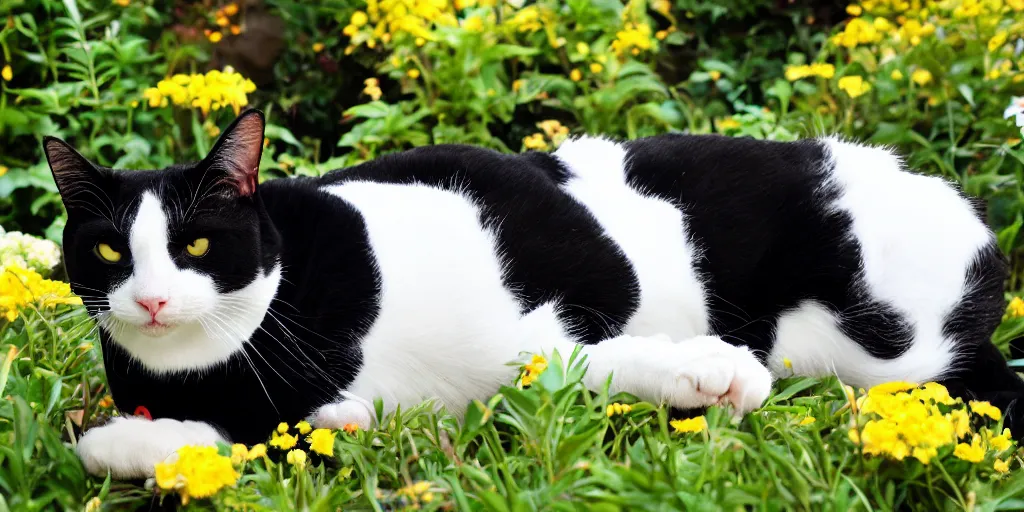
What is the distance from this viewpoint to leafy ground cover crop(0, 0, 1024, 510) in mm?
1326

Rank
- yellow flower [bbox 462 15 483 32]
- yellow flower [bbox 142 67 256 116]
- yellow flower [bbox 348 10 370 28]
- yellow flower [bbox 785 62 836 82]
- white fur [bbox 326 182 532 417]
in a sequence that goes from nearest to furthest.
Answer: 1. white fur [bbox 326 182 532 417]
2. yellow flower [bbox 142 67 256 116]
3. yellow flower [bbox 785 62 836 82]
4. yellow flower [bbox 462 15 483 32]
5. yellow flower [bbox 348 10 370 28]

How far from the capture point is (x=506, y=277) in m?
1.67

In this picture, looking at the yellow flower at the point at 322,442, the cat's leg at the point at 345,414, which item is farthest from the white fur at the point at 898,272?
the yellow flower at the point at 322,442

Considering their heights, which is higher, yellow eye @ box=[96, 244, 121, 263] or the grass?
yellow eye @ box=[96, 244, 121, 263]

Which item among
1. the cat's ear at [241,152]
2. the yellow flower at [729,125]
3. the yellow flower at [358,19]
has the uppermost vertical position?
the cat's ear at [241,152]

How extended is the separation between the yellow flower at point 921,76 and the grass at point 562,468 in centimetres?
156

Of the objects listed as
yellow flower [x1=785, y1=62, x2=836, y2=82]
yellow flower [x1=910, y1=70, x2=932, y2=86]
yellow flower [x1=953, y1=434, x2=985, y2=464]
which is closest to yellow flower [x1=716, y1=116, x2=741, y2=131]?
yellow flower [x1=785, y1=62, x2=836, y2=82]

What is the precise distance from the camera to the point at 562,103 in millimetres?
3102

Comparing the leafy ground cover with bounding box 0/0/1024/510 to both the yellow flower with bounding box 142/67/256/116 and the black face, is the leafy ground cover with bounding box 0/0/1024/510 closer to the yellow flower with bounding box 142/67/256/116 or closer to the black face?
the yellow flower with bounding box 142/67/256/116

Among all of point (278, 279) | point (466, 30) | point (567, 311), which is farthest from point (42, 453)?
point (466, 30)

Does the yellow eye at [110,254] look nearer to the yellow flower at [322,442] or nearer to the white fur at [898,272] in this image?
the yellow flower at [322,442]

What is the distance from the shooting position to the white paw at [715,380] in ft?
4.86

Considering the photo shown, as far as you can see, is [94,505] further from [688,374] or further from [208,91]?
[208,91]

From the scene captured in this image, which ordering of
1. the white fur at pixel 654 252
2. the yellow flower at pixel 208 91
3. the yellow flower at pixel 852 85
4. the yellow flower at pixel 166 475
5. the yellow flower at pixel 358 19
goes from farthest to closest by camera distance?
the yellow flower at pixel 358 19 < the yellow flower at pixel 852 85 < the yellow flower at pixel 208 91 < the white fur at pixel 654 252 < the yellow flower at pixel 166 475
